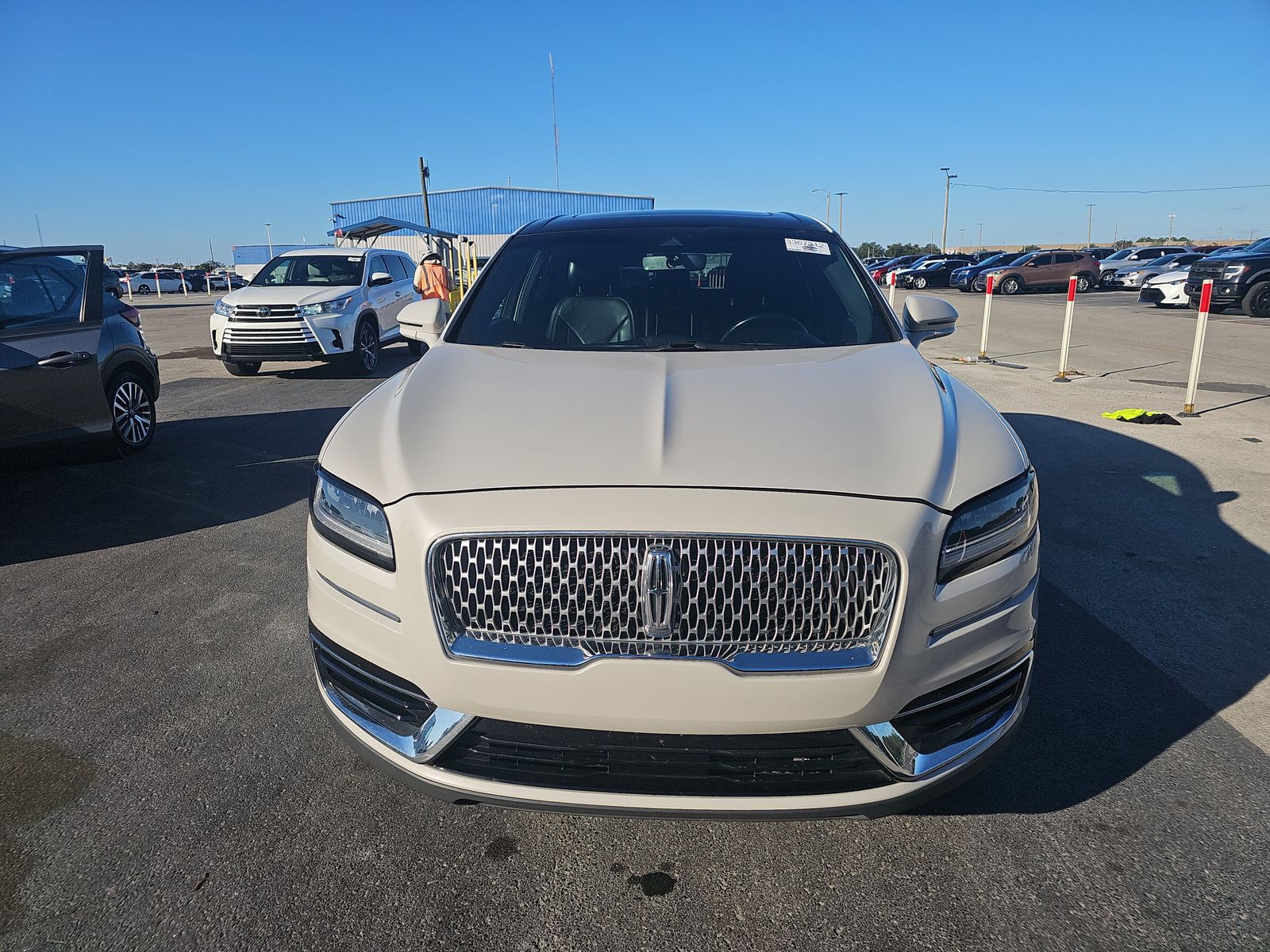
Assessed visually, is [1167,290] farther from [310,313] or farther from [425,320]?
[425,320]

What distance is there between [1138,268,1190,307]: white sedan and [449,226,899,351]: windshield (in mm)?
24386

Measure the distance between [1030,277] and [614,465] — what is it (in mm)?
37905

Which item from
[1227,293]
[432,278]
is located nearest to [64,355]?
[432,278]

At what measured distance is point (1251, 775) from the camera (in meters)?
2.58

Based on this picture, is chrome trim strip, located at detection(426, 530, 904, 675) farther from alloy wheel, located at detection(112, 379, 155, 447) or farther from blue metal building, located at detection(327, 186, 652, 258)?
blue metal building, located at detection(327, 186, 652, 258)

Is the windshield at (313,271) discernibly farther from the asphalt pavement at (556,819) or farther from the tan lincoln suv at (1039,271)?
the tan lincoln suv at (1039,271)

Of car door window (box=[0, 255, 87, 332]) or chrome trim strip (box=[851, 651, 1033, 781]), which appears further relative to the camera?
car door window (box=[0, 255, 87, 332])

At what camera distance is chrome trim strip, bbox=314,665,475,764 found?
1.96 meters

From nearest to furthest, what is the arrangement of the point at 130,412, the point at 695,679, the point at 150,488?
the point at 695,679 < the point at 150,488 < the point at 130,412

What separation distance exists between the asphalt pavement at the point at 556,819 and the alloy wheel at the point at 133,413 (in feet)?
7.58

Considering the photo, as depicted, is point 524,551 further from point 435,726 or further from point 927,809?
point 927,809

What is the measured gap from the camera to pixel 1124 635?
11.5 feet

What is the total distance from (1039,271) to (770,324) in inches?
1442

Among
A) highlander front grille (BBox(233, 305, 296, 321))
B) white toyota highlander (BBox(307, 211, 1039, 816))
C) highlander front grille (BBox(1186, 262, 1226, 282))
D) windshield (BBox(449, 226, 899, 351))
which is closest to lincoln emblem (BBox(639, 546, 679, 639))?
white toyota highlander (BBox(307, 211, 1039, 816))
